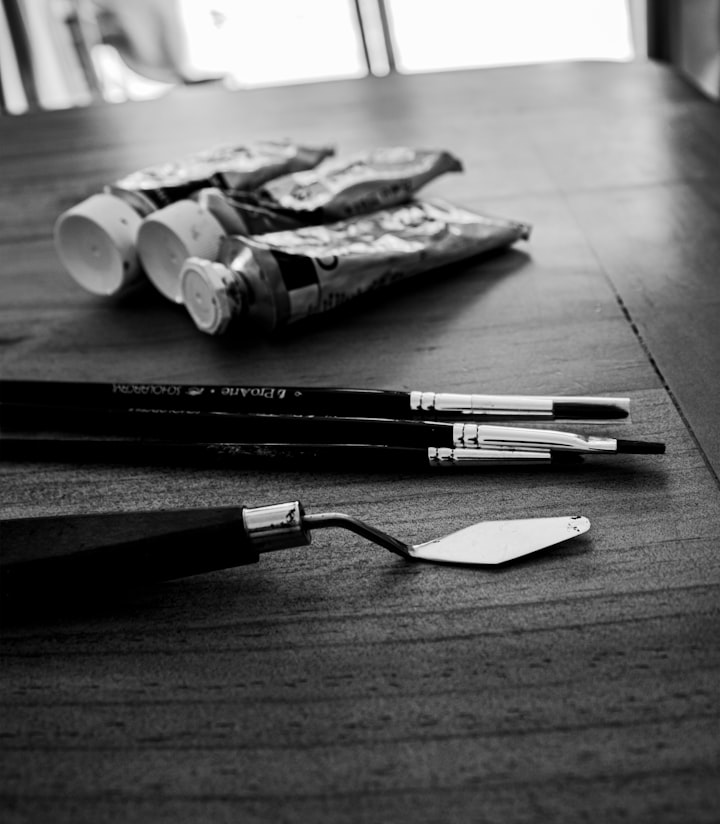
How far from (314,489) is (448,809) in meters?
0.20

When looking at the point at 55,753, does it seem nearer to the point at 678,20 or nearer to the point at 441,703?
the point at 441,703

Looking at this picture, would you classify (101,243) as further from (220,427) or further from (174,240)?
(220,427)

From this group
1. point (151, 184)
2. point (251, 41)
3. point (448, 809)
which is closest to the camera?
point (448, 809)

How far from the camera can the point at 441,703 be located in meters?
0.33

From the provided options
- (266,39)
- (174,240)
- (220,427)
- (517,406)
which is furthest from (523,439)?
(266,39)

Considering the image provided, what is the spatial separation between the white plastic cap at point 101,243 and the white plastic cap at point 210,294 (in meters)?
0.07

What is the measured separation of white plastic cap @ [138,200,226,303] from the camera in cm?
64

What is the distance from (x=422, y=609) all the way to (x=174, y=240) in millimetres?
361

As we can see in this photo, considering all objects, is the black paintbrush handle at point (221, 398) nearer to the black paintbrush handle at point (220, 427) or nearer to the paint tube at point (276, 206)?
the black paintbrush handle at point (220, 427)

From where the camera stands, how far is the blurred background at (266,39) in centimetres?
254

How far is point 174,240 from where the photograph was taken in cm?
65

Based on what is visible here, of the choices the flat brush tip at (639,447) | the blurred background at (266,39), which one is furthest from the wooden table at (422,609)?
the blurred background at (266,39)

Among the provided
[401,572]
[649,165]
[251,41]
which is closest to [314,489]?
[401,572]

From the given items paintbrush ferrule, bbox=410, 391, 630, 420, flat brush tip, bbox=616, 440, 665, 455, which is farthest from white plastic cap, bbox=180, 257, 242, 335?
flat brush tip, bbox=616, 440, 665, 455
